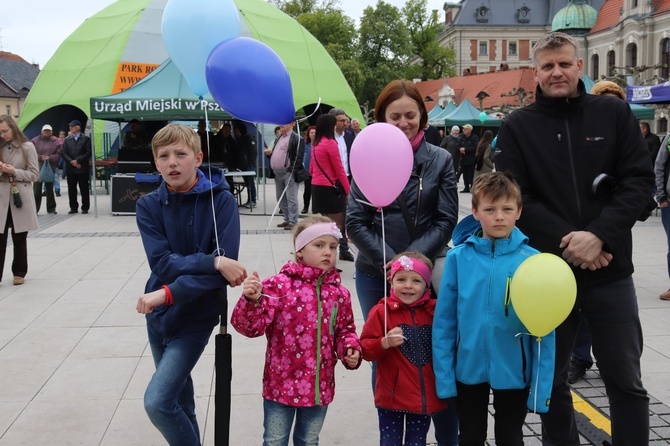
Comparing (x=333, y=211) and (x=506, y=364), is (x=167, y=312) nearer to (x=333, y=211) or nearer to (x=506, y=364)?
(x=506, y=364)

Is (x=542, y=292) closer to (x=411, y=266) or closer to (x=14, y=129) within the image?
(x=411, y=266)

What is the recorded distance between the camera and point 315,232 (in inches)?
122

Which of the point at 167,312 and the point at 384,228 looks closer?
the point at 167,312

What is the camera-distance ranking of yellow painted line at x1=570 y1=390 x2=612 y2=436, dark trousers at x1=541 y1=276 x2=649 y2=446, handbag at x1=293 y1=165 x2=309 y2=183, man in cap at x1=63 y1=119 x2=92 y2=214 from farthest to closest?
1. man in cap at x1=63 y1=119 x2=92 y2=214
2. handbag at x1=293 y1=165 x2=309 y2=183
3. yellow painted line at x1=570 y1=390 x2=612 y2=436
4. dark trousers at x1=541 y1=276 x2=649 y2=446

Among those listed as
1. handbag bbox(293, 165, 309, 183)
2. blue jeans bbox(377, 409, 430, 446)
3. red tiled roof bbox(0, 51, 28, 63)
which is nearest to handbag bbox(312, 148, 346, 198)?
handbag bbox(293, 165, 309, 183)

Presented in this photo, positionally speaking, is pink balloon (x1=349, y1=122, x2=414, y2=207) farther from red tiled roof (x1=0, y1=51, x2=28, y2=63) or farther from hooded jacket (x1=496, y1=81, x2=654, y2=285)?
red tiled roof (x1=0, y1=51, x2=28, y2=63)

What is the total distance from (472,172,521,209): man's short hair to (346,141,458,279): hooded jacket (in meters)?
0.39

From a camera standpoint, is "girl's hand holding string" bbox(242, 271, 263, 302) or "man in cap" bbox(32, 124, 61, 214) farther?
"man in cap" bbox(32, 124, 61, 214)

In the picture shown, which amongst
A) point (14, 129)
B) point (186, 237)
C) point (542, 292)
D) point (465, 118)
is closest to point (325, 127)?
point (14, 129)

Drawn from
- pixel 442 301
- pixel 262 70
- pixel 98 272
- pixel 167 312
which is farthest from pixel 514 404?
pixel 98 272

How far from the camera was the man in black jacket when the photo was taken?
3.02 m

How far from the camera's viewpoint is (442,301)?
297 centimetres

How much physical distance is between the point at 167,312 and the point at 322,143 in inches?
207

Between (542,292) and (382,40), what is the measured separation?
65.2m
